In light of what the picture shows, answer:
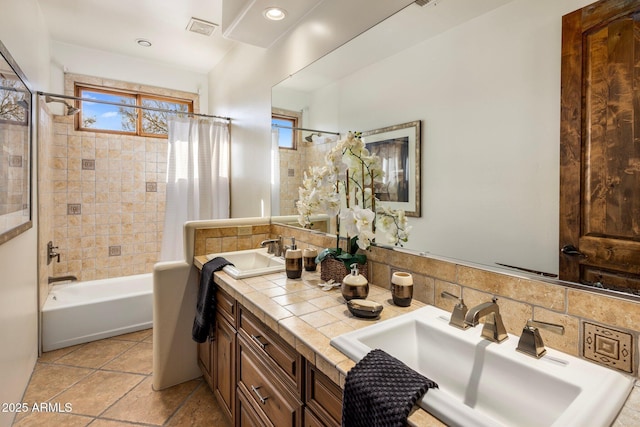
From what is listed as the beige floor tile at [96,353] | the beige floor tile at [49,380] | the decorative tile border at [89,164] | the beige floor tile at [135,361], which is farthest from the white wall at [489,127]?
the decorative tile border at [89,164]

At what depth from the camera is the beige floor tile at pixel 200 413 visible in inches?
71.5

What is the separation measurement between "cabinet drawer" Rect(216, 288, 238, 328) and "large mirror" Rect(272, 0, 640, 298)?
89 cm

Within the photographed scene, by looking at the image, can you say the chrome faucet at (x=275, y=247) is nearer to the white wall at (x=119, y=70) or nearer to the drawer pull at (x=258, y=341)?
the drawer pull at (x=258, y=341)

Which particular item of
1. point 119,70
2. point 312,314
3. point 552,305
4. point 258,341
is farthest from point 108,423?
point 119,70

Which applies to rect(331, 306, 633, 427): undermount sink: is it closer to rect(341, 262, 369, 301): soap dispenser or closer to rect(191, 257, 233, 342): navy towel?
rect(341, 262, 369, 301): soap dispenser

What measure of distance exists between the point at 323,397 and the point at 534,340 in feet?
1.95

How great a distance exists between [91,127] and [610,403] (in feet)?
14.4

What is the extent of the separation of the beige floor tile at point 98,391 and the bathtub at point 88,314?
60 centimetres

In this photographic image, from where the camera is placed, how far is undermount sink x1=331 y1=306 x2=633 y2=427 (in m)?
0.61

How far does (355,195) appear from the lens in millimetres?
1513

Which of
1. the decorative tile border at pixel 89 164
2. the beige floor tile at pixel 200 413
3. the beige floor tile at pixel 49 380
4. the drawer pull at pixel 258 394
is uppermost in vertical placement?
the decorative tile border at pixel 89 164

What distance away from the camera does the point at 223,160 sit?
3.29 meters

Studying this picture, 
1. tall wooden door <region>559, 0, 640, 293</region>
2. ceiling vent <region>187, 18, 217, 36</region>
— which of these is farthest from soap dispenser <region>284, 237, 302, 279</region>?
ceiling vent <region>187, 18, 217, 36</region>

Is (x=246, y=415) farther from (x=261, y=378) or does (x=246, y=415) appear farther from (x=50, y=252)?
(x=50, y=252)
